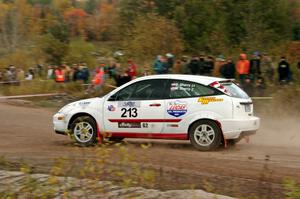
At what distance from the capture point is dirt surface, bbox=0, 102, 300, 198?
9.43 m

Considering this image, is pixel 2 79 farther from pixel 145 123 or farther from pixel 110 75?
pixel 145 123

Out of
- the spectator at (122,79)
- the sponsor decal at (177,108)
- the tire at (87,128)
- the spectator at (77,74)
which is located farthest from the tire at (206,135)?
the spectator at (77,74)

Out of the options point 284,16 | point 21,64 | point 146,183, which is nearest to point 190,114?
point 146,183

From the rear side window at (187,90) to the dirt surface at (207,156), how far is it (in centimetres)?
117

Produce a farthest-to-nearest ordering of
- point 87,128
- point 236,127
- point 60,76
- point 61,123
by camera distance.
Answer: point 60,76, point 61,123, point 87,128, point 236,127

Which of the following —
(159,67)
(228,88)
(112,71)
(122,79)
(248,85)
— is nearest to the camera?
(228,88)

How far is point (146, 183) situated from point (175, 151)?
489 centimetres

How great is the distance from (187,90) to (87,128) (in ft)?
7.75

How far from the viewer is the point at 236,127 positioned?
12.8 meters

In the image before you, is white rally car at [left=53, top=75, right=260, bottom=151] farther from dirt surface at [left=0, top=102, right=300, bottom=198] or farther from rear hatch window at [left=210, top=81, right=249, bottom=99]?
dirt surface at [left=0, top=102, right=300, bottom=198]

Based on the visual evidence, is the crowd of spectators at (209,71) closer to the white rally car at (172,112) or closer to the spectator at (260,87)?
the spectator at (260,87)

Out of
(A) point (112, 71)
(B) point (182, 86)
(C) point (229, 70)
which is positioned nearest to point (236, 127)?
(B) point (182, 86)

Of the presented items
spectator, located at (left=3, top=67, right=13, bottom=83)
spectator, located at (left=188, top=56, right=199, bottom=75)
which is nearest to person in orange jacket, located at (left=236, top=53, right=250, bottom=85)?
spectator, located at (left=188, top=56, right=199, bottom=75)

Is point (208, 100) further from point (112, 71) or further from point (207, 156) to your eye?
point (112, 71)
